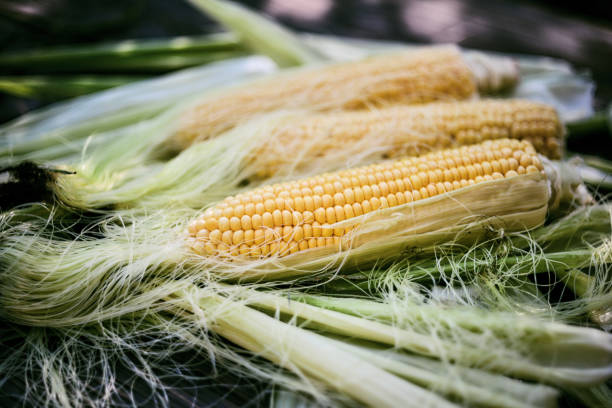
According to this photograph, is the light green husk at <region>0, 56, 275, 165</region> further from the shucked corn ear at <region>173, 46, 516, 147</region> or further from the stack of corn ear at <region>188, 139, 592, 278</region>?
the stack of corn ear at <region>188, 139, 592, 278</region>

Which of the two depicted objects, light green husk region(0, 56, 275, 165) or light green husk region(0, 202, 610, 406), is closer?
light green husk region(0, 202, 610, 406)

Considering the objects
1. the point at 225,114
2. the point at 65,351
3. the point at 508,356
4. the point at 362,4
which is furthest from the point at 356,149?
the point at 362,4

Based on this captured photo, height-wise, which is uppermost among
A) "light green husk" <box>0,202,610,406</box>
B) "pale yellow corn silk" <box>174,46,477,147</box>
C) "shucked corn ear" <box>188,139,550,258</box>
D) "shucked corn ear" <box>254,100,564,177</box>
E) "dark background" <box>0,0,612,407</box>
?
"dark background" <box>0,0,612,407</box>

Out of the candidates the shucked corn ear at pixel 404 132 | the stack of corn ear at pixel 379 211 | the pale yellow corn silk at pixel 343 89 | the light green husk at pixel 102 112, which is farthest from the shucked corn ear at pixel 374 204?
the light green husk at pixel 102 112

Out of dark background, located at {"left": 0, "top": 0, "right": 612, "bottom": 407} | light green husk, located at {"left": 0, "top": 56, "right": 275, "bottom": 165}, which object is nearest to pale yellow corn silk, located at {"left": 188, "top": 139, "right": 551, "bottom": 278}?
light green husk, located at {"left": 0, "top": 56, "right": 275, "bottom": 165}

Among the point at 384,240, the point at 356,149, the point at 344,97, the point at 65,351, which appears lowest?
the point at 65,351

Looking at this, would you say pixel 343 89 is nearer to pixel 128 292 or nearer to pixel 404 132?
pixel 404 132

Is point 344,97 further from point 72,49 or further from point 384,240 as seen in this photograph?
point 72,49
